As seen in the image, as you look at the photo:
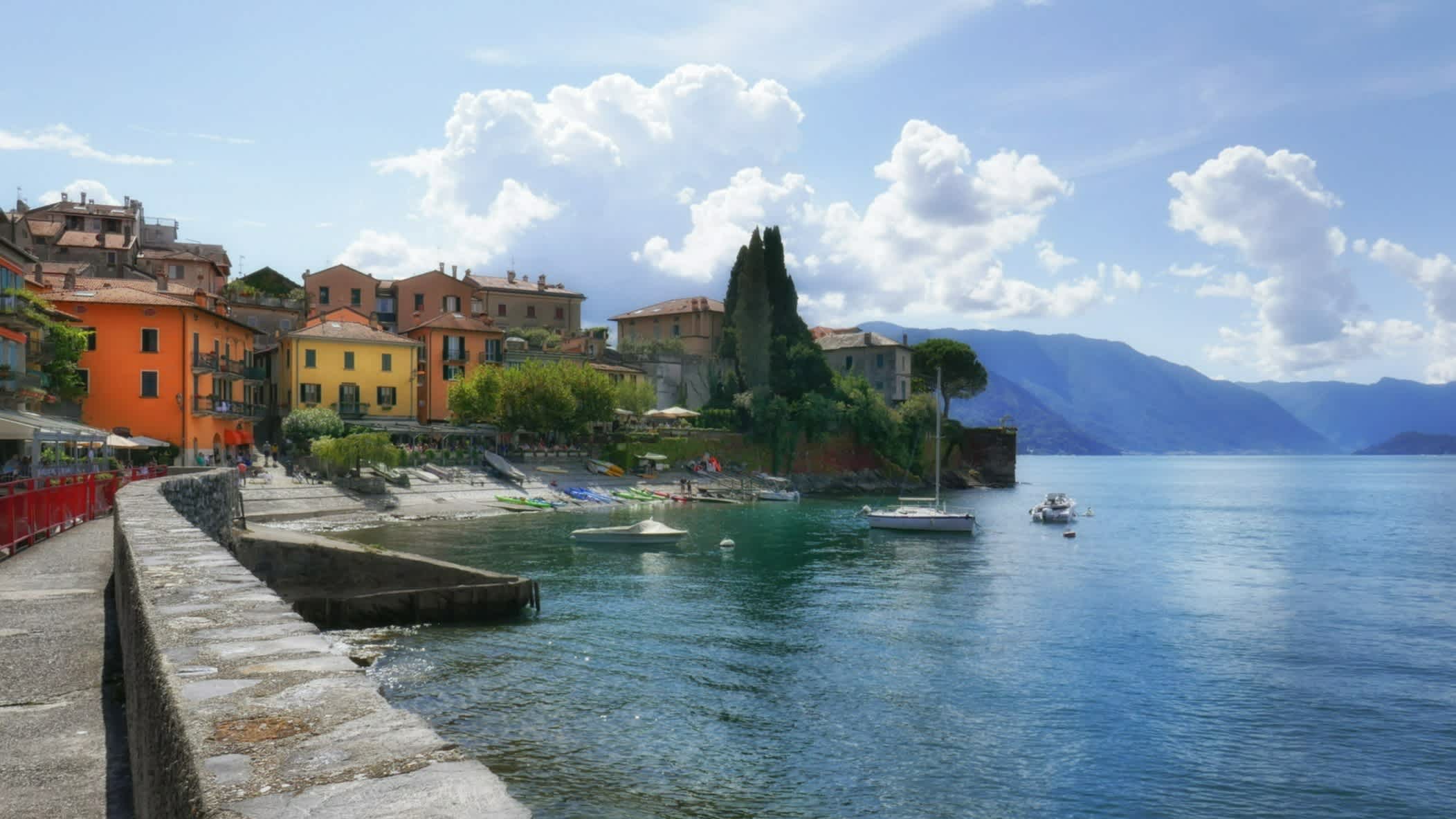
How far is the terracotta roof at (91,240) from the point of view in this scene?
260 feet

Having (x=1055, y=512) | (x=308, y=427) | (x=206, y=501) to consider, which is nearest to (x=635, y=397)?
(x=308, y=427)

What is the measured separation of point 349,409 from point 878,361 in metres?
59.3

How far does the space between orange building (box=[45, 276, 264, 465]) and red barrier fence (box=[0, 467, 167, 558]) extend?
1233 inches

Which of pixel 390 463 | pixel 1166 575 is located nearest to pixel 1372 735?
pixel 1166 575

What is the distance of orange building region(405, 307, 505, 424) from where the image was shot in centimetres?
7950

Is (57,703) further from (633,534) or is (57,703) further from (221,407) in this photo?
(221,407)

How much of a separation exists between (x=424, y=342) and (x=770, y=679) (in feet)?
215

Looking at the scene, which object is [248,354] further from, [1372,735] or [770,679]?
[1372,735]

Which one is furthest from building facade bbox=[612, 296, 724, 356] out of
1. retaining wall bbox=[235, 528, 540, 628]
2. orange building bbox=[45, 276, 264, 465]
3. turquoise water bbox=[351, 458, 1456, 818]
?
retaining wall bbox=[235, 528, 540, 628]

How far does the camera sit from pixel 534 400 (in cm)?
7444

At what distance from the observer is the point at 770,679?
20594 millimetres

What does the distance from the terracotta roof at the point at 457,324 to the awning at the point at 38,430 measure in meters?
43.1

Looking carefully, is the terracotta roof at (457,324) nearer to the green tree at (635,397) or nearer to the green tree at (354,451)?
the green tree at (635,397)

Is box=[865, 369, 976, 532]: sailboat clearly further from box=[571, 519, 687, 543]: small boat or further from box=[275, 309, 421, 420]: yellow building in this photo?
box=[275, 309, 421, 420]: yellow building
